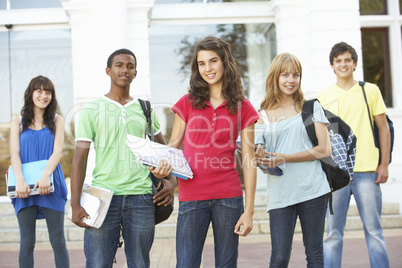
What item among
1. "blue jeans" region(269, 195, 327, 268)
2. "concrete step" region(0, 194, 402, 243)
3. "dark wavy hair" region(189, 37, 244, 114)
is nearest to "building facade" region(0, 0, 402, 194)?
"concrete step" region(0, 194, 402, 243)

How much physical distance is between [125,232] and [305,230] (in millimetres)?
1272

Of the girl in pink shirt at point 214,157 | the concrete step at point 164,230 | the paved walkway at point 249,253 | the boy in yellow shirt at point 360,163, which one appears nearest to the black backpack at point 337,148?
the boy in yellow shirt at point 360,163

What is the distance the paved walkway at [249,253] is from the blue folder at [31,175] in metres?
1.70

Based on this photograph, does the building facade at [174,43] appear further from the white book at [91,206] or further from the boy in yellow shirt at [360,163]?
the white book at [91,206]

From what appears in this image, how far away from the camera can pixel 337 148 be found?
358 cm

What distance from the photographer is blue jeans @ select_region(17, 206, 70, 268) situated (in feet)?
13.0

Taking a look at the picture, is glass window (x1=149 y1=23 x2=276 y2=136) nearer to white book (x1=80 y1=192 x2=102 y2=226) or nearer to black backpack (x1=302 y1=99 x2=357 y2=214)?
black backpack (x1=302 y1=99 x2=357 y2=214)

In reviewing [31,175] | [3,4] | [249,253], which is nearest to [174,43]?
[3,4]

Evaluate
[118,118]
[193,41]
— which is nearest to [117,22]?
[193,41]

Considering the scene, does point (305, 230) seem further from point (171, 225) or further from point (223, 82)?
point (171, 225)

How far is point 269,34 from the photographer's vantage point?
880 centimetres

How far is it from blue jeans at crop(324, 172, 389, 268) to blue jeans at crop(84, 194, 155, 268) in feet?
5.61

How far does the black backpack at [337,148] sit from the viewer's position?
11.2 ft

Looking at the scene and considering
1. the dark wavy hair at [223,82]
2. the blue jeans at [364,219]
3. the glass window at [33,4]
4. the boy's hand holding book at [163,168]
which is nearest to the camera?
the boy's hand holding book at [163,168]
